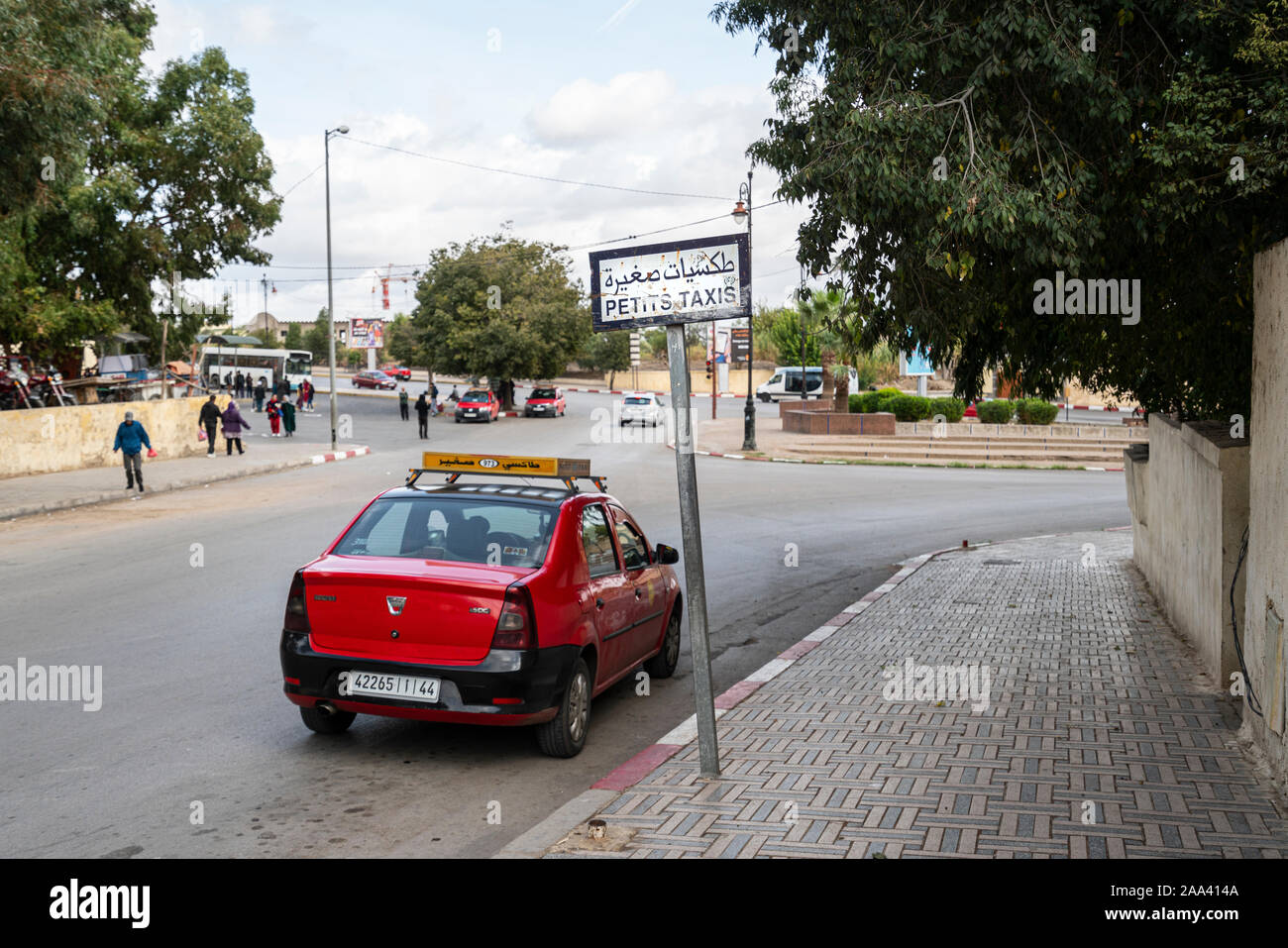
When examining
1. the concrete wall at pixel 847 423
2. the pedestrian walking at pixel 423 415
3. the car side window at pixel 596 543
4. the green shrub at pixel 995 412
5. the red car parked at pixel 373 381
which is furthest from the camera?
the red car parked at pixel 373 381

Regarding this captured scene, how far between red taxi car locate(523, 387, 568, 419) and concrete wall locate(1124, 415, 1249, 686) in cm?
4654

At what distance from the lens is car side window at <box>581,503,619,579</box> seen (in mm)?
7185

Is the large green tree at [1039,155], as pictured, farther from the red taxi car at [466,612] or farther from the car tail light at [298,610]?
the car tail light at [298,610]

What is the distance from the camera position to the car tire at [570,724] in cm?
654

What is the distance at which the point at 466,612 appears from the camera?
6188mm

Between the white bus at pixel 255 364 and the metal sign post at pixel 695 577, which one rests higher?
the white bus at pixel 255 364

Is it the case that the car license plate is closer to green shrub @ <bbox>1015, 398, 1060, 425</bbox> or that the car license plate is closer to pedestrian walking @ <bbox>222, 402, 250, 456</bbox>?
pedestrian walking @ <bbox>222, 402, 250, 456</bbox>

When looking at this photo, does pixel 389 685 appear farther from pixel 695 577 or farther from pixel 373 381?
pixel 373 381

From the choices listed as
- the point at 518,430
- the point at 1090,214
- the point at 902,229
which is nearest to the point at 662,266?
the point at 902,229

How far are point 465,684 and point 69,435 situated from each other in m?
24.1

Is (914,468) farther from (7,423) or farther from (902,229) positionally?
(902,229)

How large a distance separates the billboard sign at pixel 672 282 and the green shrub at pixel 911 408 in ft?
115

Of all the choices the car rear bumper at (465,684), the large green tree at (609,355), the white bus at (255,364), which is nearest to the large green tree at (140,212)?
the car rear bumper at (465,684)

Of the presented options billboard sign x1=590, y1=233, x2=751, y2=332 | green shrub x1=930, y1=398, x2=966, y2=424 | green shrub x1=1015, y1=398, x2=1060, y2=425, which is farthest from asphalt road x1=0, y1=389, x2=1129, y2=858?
green shrub x1=930, y1=398, x2=966, y2=424
